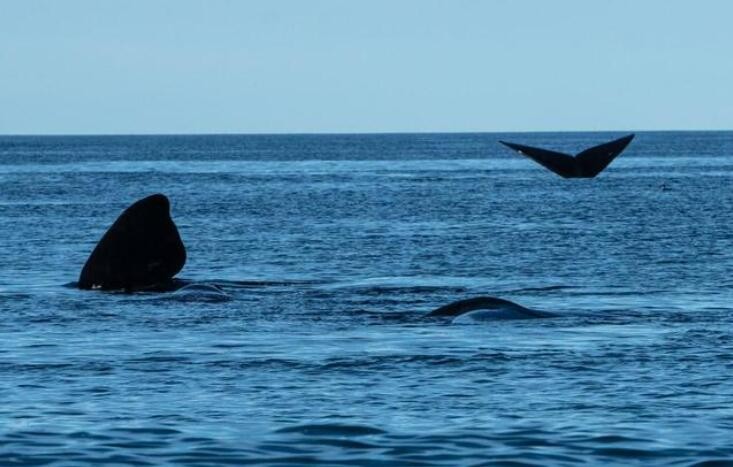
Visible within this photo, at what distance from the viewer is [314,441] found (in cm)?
1834

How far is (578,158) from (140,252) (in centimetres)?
841

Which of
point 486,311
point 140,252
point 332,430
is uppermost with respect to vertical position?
point 140,252

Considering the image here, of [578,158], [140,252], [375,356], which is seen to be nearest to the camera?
[375,356]

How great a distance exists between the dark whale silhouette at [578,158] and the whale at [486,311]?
364cm

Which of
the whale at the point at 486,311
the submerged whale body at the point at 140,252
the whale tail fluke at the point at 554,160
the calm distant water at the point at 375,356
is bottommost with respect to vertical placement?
the calm distant water at the point at 375,356

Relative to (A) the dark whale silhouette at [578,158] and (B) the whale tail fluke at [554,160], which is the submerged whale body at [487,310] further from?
(A) the dark whale silhouette at [578,158]

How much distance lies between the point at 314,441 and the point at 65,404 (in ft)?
11.9

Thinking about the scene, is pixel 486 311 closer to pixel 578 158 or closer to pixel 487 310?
pixel 487 310

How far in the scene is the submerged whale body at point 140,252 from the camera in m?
32.2

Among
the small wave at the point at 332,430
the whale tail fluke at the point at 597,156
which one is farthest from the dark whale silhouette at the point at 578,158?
the small wave at the point at 332,430

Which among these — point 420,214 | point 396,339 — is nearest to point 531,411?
point 396,339

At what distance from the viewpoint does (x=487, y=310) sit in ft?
95.2

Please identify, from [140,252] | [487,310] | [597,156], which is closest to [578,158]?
[597,156]

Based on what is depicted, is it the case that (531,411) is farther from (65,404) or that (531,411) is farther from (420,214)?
(420,214)
